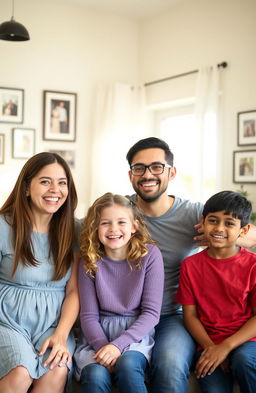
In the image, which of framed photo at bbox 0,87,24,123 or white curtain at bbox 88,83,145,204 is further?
white curtain at bbox 88,83,145,204

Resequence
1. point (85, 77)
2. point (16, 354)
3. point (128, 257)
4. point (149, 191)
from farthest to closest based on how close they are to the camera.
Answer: point (85, 77) → point (149, 191) → point (128, 257) → point (16, 354)

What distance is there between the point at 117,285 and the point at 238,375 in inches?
23.3

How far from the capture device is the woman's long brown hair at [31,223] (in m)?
1.99

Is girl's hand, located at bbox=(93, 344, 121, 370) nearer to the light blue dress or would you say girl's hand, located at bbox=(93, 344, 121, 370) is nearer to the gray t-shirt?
the light blue dress

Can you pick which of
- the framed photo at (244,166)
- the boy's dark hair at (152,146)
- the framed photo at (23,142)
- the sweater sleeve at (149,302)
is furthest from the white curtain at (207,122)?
the sweater sleeve at (149,302)

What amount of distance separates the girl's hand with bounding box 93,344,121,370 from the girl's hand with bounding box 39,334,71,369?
11cm

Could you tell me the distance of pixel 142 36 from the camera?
578cm

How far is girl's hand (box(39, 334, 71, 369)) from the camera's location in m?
1.76

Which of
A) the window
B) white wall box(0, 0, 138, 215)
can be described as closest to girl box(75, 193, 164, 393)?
the window

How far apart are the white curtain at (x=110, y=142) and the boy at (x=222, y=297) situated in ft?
11.5

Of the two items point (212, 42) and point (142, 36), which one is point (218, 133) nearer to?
point (212, 42)

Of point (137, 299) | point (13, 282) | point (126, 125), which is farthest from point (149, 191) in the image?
point (126, 125)

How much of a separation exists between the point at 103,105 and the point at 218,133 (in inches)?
61.6

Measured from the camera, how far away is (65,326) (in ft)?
6.25
